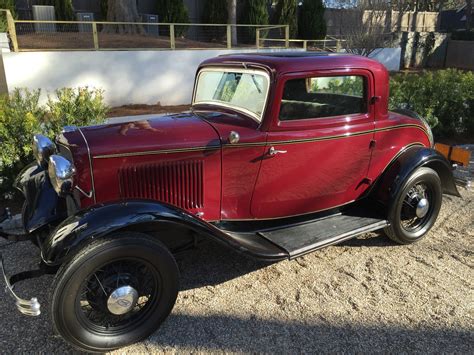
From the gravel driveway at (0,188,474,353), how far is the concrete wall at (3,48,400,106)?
7447 millimetres

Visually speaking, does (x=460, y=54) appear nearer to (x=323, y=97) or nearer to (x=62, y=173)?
(x=323, y=97)

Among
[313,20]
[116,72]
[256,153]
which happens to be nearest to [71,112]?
[256,153]

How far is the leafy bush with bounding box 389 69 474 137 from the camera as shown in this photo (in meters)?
6.86

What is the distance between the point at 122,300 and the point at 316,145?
77.1 inches

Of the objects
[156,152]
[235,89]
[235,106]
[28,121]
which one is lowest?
[28,121]

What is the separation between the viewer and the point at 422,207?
4.03 metres

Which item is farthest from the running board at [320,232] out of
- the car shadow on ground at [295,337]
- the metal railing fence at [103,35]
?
the metal railing fence at [103,35]

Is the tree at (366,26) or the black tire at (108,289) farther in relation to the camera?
the tree at (366,26)

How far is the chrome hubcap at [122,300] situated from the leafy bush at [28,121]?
104 inches

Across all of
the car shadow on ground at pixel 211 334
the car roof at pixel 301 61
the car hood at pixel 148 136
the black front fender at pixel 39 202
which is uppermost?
the car roof at pixel 301 61

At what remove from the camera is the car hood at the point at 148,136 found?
294 cm

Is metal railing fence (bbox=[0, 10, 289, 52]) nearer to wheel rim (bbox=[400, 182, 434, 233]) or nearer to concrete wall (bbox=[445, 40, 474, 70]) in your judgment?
wheel rim (bbox=[400, 182, 434, 233])

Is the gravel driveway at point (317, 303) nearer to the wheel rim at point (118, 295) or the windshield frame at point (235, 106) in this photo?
the wheel rim at point (118, 295)

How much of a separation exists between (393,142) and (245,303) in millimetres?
2104
